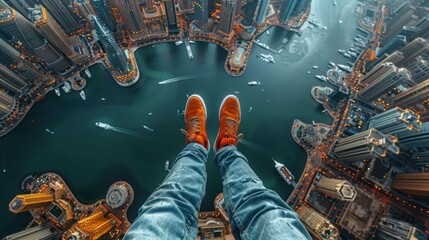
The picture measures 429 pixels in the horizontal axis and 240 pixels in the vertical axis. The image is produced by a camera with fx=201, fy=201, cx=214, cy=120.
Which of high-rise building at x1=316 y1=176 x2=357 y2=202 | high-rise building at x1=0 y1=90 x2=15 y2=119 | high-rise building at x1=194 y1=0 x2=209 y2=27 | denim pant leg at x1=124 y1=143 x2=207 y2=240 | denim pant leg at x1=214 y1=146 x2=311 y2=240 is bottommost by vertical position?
high-rise building at x1=0 y1=90 x2=15 y2=119

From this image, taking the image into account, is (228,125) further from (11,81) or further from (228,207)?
(11,81)

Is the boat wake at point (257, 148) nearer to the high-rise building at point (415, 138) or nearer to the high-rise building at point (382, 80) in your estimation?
the high-rise building at point (415, 138)

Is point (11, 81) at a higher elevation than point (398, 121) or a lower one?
lower

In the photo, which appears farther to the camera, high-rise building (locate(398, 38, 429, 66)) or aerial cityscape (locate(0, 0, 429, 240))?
high-rise building (locate(398, 38, 429, 66))

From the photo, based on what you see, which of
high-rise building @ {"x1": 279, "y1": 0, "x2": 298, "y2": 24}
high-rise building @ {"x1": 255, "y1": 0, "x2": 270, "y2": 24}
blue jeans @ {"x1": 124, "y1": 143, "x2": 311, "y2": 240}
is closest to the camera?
blue jeans @ {"x1": 124, "y1": 143, "x2": 311, "y2": 240}

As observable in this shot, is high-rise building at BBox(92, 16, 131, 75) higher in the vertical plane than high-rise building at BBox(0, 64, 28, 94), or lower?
higher

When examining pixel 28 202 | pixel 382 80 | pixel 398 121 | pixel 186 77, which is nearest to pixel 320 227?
pixel 398 121

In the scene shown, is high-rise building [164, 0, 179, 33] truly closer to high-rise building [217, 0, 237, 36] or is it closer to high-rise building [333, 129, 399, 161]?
high-rise building [217, 0, 237, 36]

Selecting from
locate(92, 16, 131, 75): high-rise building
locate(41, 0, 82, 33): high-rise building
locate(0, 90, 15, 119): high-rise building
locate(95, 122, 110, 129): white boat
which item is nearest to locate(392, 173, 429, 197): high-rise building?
locate(95, 122, 110, 129): white boat

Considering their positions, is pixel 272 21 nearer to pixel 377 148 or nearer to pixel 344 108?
pixel 344 108
